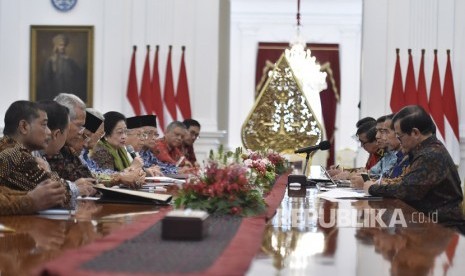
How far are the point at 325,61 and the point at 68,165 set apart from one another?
40.4 feet

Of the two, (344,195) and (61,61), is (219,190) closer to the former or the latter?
(344,195)

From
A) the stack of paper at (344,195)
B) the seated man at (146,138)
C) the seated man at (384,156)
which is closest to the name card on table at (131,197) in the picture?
the stack of paper at (344,195)

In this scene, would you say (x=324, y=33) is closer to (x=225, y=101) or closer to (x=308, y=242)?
(x=225, y=101)

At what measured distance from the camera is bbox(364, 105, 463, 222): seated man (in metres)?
4.50

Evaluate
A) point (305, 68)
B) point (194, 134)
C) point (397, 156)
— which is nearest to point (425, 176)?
point (397, 156)

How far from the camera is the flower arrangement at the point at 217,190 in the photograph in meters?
2.88

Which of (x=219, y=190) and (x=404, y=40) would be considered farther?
(x=404, y=40)

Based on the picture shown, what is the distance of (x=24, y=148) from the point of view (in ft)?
11.0

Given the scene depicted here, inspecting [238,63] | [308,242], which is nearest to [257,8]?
[238,63]

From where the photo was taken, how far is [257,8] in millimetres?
16500

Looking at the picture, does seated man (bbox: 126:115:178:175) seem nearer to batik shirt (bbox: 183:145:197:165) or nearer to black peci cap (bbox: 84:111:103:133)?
black peci cap (bbox: 84:111:103:133)

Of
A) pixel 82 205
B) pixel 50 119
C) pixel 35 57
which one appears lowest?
pixel 82 205

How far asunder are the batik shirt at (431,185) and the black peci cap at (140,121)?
3683mm

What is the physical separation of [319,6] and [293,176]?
11.6 m
